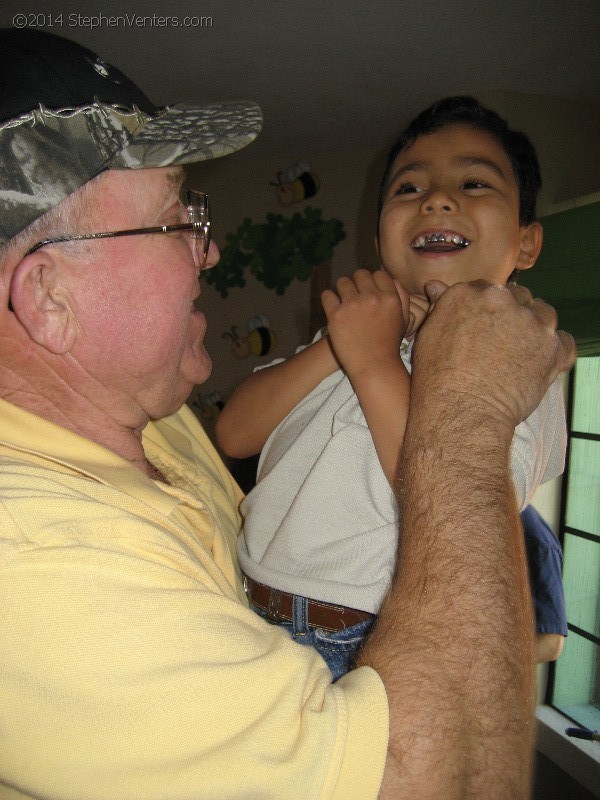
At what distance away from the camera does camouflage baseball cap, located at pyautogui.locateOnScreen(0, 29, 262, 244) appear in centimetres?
75

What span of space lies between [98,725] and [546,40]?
11.7 feet

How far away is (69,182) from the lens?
2.59 feet

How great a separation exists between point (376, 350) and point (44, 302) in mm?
577

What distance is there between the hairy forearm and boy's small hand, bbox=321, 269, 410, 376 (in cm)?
31

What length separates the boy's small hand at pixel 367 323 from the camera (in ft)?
3.61

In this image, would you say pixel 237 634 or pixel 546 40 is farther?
pixel 546 40

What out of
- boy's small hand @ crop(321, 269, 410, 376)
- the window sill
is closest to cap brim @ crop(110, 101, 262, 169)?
boy's small hand @ crop(321, 269, 410, 376)

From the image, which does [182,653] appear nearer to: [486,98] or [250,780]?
[250,780]

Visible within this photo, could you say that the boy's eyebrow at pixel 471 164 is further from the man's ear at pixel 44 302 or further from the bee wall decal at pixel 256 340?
the bee wall decal at pixel 256 340

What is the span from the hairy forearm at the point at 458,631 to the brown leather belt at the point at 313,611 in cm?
40

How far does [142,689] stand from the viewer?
0.54 m

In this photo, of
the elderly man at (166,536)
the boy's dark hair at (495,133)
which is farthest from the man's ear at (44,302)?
the boy's dark hair at (495,133)

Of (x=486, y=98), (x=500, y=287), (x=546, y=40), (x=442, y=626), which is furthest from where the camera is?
(x=486, y=98)

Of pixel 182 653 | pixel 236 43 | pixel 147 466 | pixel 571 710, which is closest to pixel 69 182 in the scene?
pixel 147 466
